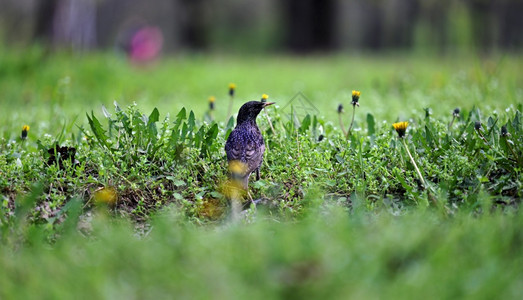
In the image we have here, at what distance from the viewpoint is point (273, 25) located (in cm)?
3688

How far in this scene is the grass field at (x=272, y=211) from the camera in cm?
206

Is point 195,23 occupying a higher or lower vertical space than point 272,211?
higher

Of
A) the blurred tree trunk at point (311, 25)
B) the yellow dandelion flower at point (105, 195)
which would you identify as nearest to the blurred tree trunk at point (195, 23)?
the blurred tree trunk at point (311, 25)

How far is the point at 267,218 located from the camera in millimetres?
3080

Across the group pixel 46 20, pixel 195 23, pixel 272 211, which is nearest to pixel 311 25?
pixel 195 23

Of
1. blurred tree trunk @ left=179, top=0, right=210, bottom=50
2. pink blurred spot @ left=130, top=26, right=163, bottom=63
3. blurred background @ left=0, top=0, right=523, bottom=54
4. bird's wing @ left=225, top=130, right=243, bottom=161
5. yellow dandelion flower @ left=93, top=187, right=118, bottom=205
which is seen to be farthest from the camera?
blurred tree trunk @ left=179, top=0, right=210, bottom=50

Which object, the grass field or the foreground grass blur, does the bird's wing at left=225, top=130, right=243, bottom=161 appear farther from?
the foreground grass blur

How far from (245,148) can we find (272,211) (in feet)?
1.18

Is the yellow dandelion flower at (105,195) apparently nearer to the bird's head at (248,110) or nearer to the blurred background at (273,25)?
the bird's head at (248,110)

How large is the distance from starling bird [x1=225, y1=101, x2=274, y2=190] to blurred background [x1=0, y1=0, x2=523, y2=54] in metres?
3.36

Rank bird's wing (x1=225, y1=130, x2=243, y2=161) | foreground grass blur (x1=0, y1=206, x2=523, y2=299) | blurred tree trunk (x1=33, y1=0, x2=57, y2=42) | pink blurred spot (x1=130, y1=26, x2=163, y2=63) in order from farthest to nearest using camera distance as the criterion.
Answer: pink blurred spot (x1=130, y1=26, x2=163, y2=63) < blurred tree trunk (x1=33, y1=0, x2=57, y2=42) < bird's wing (x1=225, y1=130, x2=243, y2=161) < foreground grass blur (x1=0, y1=206, x2=523, y2=299)

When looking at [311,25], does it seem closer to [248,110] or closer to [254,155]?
[248,110]

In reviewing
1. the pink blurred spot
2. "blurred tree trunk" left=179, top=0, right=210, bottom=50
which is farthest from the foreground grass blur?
"blurred tree trunk" left=179, top=0, right=210, bottom=50

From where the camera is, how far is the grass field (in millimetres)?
2061
